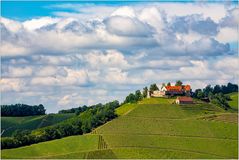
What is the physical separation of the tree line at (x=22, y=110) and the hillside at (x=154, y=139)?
52.9 metres

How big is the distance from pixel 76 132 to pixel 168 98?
1406 inches

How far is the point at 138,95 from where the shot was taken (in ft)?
468

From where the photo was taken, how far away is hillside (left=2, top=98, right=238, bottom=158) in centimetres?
8900

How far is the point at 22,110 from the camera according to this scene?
544 feet

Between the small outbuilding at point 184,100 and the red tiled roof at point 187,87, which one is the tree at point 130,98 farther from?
the red tiled roof at point 187,87

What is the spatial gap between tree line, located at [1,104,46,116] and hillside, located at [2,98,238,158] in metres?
52.9

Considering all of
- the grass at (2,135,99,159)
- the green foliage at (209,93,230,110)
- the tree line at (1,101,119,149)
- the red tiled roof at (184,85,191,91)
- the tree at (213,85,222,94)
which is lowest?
the grass at (2,135,99,159)

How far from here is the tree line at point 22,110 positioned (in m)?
162

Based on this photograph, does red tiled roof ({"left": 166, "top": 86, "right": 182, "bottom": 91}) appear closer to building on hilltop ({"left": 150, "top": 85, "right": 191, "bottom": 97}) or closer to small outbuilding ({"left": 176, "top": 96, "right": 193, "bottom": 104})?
building on hilltop ({"left": 150, "top": 85, "right": 191, "bottom": 97})

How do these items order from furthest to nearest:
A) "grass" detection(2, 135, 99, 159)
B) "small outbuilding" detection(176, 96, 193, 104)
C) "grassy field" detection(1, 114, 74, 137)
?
"grassy field" detection(1, 114, 74, 137) → "small outbuilding" detection(176, 96, 193, 104) → "grass" detection(2, 135, 99, 159)

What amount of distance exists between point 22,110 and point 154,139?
7782 centimetres

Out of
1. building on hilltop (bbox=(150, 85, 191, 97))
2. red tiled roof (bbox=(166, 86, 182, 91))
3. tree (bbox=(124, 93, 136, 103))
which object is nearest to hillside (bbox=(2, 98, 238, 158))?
tree (bbox=(124, 93, 136, 103))

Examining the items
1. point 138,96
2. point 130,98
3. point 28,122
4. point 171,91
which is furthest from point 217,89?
point 28,122

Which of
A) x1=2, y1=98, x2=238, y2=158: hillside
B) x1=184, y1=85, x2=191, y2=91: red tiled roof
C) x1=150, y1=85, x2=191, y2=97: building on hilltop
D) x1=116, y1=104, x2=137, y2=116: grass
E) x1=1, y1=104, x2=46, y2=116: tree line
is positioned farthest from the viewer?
x1=1, y1=104, x2=46, y2=116: tree line
